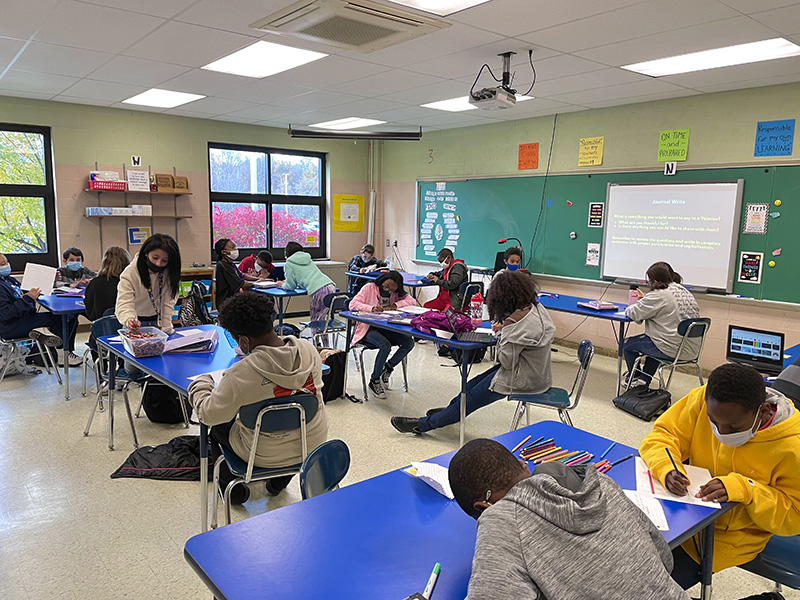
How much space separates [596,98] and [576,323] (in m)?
2.60

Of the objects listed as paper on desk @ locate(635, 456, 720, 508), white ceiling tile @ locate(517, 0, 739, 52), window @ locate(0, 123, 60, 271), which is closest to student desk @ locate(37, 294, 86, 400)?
window @ locate(0, 123, 60, 271)

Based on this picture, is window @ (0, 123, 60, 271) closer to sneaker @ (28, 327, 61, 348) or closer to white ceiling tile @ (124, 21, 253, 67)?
sneaker @ (28, 327, 61, 348)

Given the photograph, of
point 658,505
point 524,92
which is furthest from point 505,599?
point 524,92

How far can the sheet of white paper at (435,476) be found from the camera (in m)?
1.71

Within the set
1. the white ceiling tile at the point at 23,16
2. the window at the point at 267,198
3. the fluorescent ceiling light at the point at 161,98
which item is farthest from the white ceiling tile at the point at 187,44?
the window at the point at 267,198

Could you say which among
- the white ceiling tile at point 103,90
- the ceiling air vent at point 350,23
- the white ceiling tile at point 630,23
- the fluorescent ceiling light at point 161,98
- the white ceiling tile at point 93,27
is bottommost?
the ceiling air vent at point 350,23

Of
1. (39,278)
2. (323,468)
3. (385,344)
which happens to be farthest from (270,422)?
(39,278)

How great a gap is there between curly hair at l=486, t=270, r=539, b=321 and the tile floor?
107cm

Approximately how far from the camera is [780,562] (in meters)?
1.85

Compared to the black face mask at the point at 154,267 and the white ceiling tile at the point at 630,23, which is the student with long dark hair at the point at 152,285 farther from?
the white ceiling tile at the point at 630,23

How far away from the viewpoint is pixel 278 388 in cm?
243

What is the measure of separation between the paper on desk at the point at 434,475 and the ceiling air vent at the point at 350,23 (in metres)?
2.44

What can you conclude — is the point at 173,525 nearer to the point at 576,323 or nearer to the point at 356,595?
the point at 356,595

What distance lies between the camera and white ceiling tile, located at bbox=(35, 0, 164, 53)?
347 centimetres
